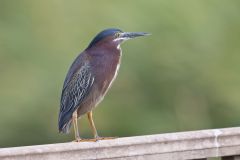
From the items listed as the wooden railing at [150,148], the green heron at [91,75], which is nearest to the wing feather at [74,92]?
the green heron at [91,75]

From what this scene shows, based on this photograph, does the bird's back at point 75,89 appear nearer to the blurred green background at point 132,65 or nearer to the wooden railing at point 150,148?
the wooden railing at point 150,148

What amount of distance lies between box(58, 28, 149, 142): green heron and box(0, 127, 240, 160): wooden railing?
4.24 feet

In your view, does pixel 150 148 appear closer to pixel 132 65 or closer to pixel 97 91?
pixel 97 91

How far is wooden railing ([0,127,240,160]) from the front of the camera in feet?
10.2

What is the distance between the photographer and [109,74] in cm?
465

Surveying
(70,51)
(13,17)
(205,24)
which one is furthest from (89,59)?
(205,24)

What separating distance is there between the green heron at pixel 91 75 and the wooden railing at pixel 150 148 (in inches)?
50.9

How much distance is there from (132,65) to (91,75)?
8174 mm

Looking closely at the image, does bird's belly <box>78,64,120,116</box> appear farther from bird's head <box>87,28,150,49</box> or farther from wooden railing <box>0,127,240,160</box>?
wooden railing <box>0,127,240,160</box>

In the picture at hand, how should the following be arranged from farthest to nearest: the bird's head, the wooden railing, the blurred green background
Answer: the blurred green background
the bird's head
the wooden railing

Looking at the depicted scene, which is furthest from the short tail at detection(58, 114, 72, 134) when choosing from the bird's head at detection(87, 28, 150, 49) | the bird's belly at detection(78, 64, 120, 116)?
the bird's head at detection(87, 28, 150, 49)

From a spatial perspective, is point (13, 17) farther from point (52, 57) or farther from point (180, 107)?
point (180, 107)

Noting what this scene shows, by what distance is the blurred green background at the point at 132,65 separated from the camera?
1191cm

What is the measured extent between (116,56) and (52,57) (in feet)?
24.2
